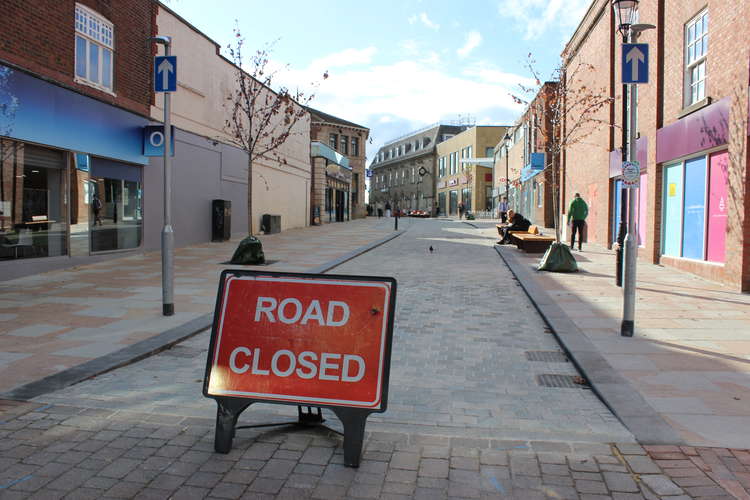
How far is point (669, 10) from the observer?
1332cm

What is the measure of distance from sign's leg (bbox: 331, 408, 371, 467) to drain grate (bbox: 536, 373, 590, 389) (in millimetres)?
2229

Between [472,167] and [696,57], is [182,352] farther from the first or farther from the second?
[472,167]

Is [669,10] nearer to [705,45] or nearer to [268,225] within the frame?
[705,45]

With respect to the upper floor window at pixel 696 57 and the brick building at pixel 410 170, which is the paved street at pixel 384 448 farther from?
the brick building at pixel 410 170

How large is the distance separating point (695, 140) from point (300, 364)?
10740 mm

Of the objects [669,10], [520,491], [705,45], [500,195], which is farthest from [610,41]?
[500,195]

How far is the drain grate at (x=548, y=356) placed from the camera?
5891 mm

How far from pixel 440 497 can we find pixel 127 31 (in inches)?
585

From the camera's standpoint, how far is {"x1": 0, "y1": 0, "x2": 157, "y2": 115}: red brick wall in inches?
420

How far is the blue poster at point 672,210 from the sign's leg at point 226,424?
1162 cm

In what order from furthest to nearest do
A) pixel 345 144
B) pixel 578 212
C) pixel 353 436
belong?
pixel 345 144 → pixel 578 212 → pixel 353 436

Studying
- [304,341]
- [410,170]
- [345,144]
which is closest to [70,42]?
[304,341]

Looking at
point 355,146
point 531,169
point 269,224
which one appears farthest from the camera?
point 355,146

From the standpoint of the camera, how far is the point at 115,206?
14.3 metres
